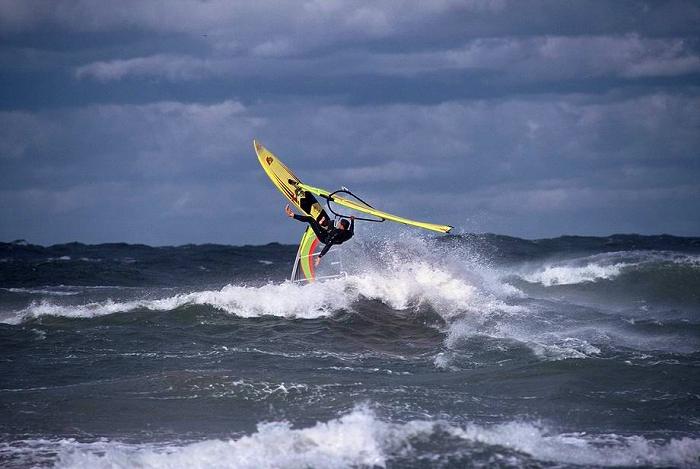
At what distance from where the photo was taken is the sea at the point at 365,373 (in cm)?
696

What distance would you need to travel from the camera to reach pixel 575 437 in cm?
733

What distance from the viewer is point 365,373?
1005cm

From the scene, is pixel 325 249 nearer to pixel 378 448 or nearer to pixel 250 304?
pixel 250 304

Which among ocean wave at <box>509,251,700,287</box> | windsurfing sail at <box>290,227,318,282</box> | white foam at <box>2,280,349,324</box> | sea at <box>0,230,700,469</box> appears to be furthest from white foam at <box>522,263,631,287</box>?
white foam at <box>2,280,349,324</box>

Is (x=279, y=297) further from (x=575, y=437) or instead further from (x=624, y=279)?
(x=624, y=279)

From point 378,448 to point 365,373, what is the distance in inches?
126

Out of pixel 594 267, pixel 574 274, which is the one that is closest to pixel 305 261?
pixel 574 274

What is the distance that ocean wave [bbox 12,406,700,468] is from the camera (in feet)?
21.8

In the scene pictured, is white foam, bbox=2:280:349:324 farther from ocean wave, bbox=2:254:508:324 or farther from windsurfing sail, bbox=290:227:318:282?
windsurfing sail, bbox=290:227:318:282

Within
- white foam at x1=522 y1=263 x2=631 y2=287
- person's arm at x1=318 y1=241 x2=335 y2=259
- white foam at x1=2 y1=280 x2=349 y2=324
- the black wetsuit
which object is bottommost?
white foam at x1=2 y1=280 x2=349 y2=324

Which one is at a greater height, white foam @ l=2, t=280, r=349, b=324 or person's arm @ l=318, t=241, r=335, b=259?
person's arm @ l=318, t=241, r=335, b=259

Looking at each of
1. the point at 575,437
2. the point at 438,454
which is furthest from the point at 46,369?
the point at 575,437

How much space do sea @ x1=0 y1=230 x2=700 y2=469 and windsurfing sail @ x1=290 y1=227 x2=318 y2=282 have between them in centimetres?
34

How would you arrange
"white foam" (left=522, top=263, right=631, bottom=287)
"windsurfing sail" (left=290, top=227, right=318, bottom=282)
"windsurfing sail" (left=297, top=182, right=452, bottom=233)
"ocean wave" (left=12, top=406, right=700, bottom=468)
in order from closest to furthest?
"ocean wave" (left=12, top=406, right=700, bottom=468) < "windsurfing sail" (left=297, top=182, right=452, bottom=233) < "windsurfing sail" (left=290, top=227, right=318, bottom=282) < "white foam" (left=522, top=263, right=631, bottom=287)
